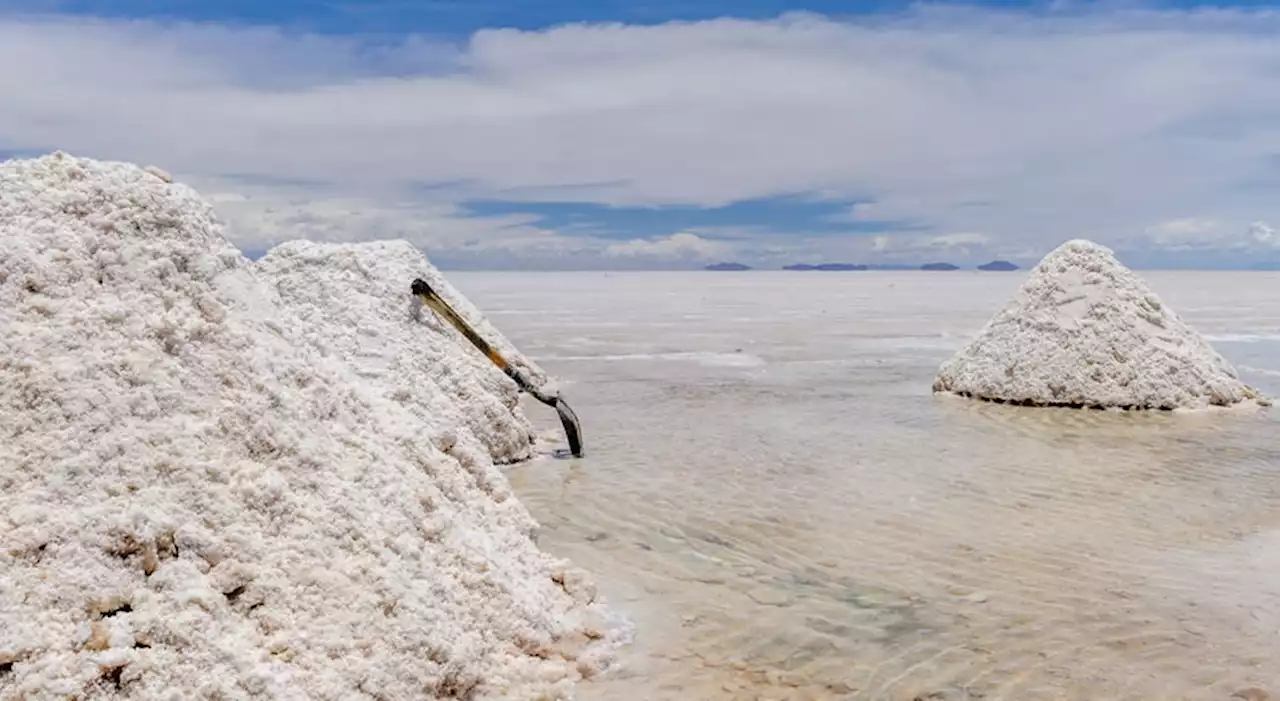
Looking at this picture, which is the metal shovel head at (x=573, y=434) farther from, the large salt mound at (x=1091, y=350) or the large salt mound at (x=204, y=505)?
the large salt mound at (x=1091, y=350)

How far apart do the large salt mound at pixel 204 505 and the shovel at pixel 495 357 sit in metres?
3.49

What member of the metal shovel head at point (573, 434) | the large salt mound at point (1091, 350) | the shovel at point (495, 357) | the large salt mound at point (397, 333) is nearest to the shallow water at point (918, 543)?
the metal shovel head at point (573, 434)

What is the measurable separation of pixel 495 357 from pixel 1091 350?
24.7 feet

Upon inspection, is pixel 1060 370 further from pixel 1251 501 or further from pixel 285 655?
pixel 285 655

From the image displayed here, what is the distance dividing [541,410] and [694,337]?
12.9m

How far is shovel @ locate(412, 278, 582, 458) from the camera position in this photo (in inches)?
335

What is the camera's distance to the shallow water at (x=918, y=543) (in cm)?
440

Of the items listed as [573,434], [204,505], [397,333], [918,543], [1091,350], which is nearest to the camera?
[204,505]

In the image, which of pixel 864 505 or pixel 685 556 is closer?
pixel 685 556

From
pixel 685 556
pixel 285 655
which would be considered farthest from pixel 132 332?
pixel 685 556

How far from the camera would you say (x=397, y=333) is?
331 inches

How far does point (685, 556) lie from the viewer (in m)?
5.99

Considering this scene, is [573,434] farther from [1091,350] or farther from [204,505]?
[1091,350]

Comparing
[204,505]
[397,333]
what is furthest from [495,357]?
[204,505]
